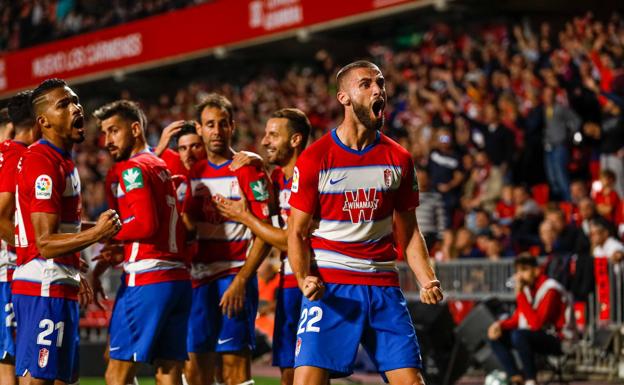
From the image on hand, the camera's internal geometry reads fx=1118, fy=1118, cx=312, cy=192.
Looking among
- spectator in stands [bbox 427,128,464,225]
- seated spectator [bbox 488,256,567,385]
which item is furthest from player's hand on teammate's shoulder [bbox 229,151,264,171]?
spectator in stands [bbox 427,128,464,225]

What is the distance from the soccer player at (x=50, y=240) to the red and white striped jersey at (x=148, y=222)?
403 millimetres

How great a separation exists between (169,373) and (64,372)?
95 cm

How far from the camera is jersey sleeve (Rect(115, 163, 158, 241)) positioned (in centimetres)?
705

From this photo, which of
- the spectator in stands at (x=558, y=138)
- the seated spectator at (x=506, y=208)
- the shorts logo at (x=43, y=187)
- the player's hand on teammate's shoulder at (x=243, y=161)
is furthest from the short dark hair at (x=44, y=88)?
the spectator in stands at (x=558, y=138)

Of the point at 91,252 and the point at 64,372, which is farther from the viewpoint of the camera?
the point at 91,252

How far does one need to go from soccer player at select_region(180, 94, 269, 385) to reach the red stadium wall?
12.1m

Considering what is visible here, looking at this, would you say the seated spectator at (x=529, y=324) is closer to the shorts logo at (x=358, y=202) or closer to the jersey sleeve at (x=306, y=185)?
the shorts logo at (x=358, y=202)

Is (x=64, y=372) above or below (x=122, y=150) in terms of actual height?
below

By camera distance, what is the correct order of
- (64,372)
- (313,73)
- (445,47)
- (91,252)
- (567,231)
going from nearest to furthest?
(64,372) < (567,231) < (91,252) < (445,47) < (313,73)

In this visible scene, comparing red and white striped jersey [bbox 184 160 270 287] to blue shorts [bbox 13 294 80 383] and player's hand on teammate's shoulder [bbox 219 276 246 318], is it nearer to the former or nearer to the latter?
player's hand on teammate's shoulder [bbox 219 276 246 318]

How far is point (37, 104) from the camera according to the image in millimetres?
6820

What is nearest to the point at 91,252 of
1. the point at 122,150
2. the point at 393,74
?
the point at 393,74

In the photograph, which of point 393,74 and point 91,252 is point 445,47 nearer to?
point 393,74

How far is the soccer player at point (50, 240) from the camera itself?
6445 mm
